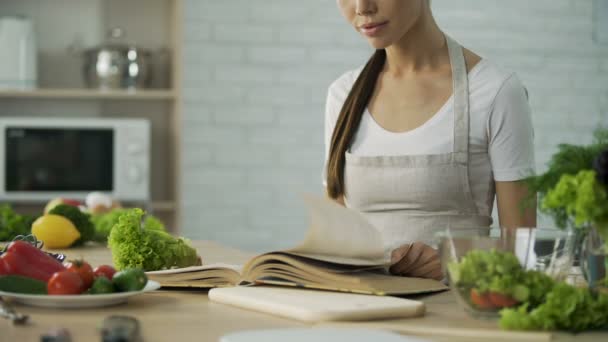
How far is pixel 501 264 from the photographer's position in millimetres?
1175

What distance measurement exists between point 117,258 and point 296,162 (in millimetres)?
2874

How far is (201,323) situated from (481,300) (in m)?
0.36

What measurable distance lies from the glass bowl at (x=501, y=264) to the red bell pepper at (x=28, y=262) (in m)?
0.59

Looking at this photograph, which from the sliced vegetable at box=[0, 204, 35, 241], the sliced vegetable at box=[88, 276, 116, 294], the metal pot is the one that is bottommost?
the sliced vegetable at box=[0, 204, 35, 241]

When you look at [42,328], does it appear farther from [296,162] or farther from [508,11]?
[508,11]

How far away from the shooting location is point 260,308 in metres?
1.32

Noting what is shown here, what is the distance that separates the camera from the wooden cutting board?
48.5 inches

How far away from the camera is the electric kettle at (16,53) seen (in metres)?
4.30

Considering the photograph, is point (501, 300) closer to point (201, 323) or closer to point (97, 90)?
point (201, 323)

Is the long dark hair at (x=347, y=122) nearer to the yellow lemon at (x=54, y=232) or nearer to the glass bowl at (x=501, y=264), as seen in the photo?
the yellow lemon at (x=54, y=232)

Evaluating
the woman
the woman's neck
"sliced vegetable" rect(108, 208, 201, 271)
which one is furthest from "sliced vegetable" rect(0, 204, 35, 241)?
the woman's neck

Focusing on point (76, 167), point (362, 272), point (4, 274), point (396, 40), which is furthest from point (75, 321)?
point (76, 167)

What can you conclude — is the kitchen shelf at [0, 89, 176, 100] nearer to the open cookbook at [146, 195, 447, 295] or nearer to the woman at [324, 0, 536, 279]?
the woman at [324, 0, 536, 279]

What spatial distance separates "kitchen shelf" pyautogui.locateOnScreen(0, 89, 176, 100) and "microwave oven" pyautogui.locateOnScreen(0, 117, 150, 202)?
141 millimetres
